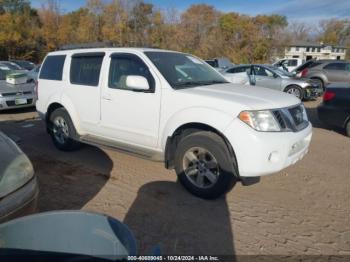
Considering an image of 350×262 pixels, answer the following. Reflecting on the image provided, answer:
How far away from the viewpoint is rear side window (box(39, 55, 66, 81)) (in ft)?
18.2

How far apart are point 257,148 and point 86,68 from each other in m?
3.20

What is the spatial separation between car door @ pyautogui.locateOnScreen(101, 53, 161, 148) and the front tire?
0.54 m

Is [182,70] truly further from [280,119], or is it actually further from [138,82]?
[280,119]

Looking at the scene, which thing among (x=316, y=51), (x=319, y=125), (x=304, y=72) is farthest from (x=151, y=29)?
(x=316, y=51)

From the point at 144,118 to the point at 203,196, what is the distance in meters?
1.33

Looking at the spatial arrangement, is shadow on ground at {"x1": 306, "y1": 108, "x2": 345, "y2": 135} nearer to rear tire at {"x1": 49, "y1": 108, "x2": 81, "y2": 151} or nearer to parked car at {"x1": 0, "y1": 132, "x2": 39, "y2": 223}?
rear tire at {"x1": 49, "y1": 108, "x2": 81, "y2": 151}

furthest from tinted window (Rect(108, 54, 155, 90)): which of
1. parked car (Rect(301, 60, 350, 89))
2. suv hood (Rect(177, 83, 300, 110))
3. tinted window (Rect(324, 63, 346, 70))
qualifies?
tinted window (Rect(324, 63, 346, 70))

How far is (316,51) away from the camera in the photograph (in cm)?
8006

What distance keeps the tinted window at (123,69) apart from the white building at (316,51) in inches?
3108

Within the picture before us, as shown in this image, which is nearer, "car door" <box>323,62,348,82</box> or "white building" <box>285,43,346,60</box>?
"car door" <box>323,62,348,82</box>

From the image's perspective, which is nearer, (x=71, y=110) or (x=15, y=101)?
(x=71, y=110)

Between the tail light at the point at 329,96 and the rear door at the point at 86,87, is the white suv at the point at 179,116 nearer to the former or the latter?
the rear door at the point at 86,87

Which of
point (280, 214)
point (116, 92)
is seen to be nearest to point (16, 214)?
point (116, 92)

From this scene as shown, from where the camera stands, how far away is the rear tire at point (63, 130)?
209 inches
